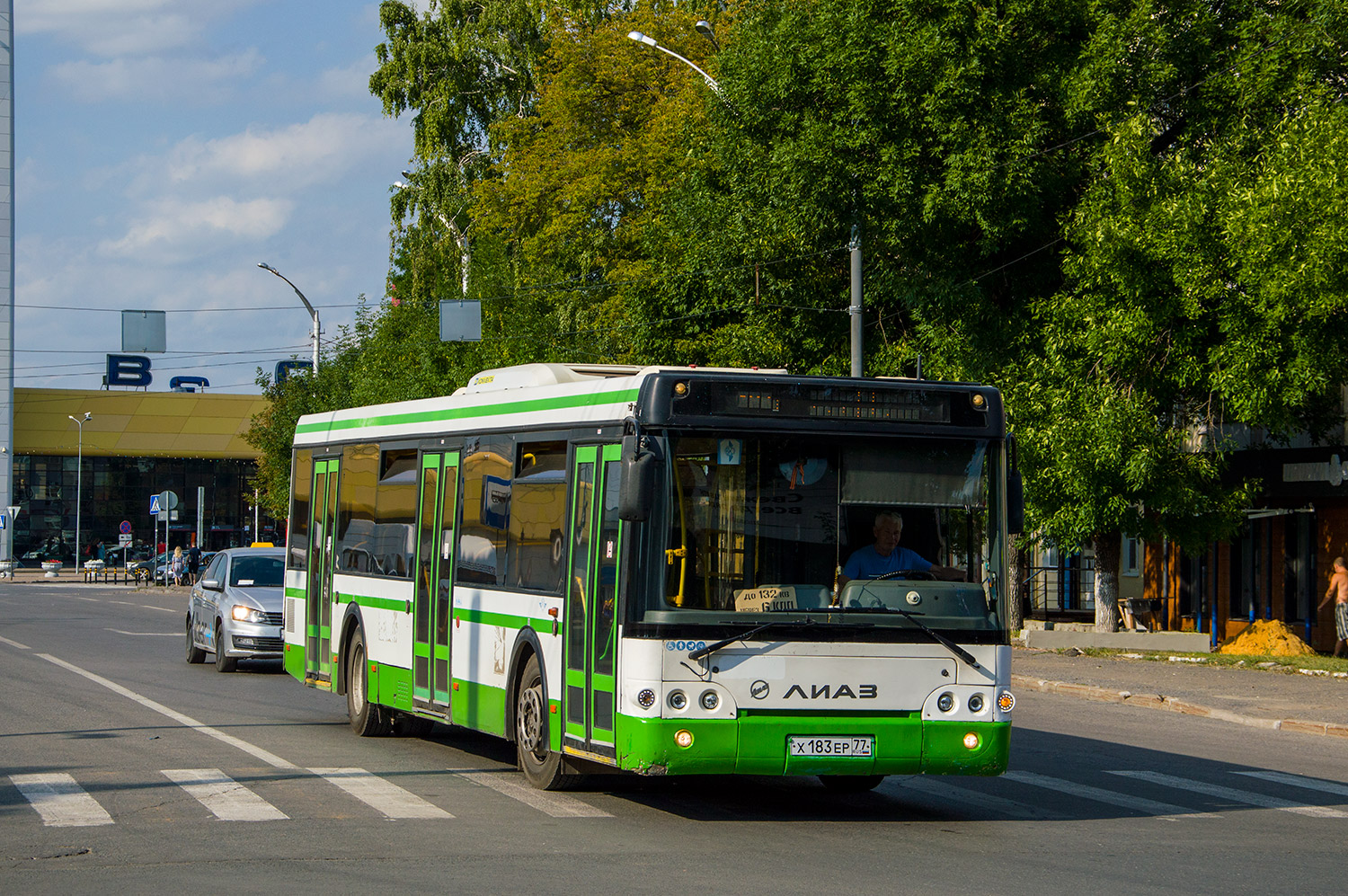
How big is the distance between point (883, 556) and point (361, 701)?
6358mm

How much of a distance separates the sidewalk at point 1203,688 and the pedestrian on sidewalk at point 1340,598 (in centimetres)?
265

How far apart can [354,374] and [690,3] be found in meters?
16.2

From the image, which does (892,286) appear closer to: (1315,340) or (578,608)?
(1315,340)

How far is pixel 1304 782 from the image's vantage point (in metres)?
13.2

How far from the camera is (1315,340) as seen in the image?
24.1 m

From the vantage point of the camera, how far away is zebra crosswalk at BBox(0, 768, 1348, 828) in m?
10.4

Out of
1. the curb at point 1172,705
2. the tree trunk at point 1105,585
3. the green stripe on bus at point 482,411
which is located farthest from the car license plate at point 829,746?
the tree trunk at point 1105,585

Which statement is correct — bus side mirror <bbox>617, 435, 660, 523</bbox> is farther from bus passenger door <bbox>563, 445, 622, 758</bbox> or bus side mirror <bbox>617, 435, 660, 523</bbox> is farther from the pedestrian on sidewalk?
the pedestrian on sidewalk

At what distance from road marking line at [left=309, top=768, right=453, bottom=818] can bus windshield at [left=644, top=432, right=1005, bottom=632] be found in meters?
1.99

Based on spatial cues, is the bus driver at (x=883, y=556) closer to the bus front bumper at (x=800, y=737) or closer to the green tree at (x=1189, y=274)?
the bus front bumper at (x=800, y=737)

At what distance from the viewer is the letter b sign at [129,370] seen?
82562 mm

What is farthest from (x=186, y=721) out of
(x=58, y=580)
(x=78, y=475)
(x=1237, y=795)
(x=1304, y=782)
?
(x=78, y=475)

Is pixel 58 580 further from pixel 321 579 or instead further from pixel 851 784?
pixel 851 784

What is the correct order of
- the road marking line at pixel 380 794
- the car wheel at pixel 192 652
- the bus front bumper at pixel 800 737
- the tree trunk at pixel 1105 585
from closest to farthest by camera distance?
the bus front bumper at pixel 800 737, the road marking line at pixel 380 794, the car wheel at pixel 192 652, the tree trunk at pixel 1105 585
